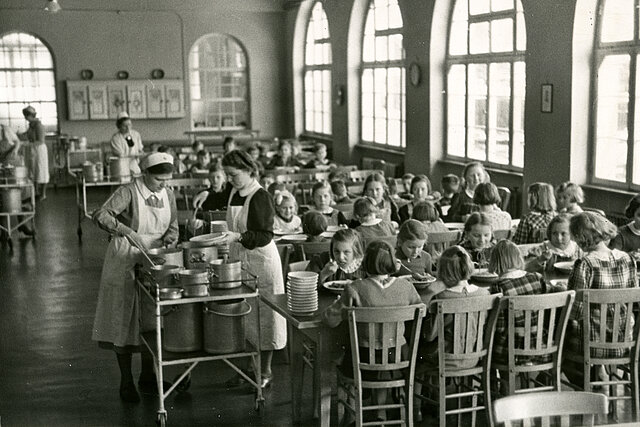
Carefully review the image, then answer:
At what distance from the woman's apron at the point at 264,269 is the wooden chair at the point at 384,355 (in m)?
1.08

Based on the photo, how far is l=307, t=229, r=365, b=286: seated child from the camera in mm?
4949

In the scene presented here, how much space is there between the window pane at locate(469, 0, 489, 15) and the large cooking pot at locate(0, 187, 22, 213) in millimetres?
6286

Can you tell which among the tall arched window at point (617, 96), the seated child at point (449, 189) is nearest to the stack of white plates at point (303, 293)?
the seated child at point (449, 189)

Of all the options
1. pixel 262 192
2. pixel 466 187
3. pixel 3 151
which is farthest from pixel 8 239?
pixel 262 192

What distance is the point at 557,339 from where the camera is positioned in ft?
14.8

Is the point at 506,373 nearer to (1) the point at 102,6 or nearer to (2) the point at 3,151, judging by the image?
(2) the point at 3,151

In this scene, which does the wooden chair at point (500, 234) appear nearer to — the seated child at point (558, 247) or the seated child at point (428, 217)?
the seated child at point (428, 217)

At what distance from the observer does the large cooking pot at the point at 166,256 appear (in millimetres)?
5023

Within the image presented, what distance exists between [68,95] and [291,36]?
4.71 m

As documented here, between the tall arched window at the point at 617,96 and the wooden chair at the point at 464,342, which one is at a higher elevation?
the tall arched window at the point at 617,96

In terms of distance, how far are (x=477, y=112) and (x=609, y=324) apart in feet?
23.3

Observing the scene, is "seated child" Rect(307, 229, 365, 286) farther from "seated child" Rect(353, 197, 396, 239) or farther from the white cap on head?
"seated child" Rect(353, 197, 396, 239)

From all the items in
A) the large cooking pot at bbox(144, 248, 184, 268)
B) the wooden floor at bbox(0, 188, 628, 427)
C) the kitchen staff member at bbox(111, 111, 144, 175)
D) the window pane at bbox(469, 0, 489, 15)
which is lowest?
the wooden floor at bbox(0, 188, 628, 427)

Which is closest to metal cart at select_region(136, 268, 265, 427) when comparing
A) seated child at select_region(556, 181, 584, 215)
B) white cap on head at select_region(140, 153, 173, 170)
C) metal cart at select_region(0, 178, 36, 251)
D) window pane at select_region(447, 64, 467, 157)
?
white cap on head at select_region(140, 153, 173, 170)
